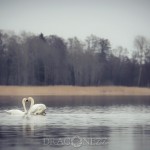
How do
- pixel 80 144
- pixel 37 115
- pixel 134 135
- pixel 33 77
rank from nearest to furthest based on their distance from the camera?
pixel 80 144, pixel 134 135, pixel 37 115, pixel 33 77

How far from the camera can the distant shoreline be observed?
64.8m

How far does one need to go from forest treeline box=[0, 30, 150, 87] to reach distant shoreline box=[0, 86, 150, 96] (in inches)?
448

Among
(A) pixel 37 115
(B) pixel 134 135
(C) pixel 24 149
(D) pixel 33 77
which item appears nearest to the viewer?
(C) pixel 24 149

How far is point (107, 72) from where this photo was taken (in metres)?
87.8

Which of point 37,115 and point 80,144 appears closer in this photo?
point 80,144

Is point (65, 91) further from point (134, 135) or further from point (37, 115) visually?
point (134, 135)

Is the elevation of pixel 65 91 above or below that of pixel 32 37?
below

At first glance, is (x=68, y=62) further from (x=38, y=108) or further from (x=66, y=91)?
(x=38, y=108)

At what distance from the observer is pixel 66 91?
6556 cm

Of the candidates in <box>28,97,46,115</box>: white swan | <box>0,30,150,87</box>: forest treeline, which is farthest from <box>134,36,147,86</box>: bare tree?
<box>28,97,46,115</box>: white swan

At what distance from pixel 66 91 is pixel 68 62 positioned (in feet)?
65.5

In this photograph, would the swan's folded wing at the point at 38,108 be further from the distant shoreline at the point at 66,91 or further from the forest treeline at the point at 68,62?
the forest treeline at the point at 68,62

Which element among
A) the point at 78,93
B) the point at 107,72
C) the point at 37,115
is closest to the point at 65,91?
the point at 78,93

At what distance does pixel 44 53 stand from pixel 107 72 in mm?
11577
